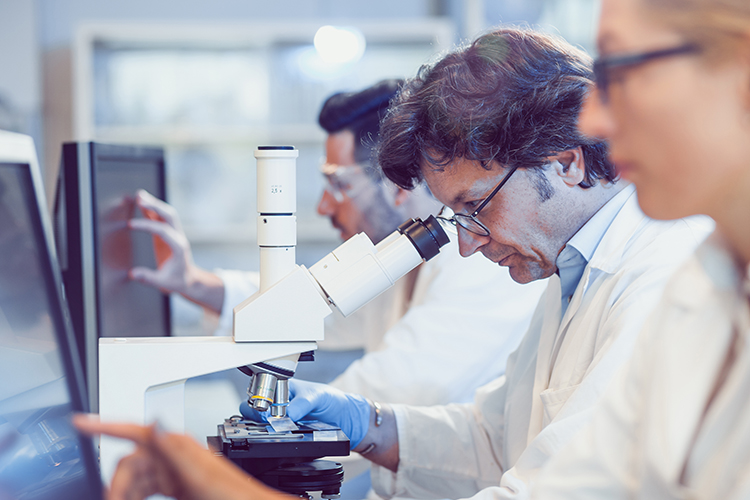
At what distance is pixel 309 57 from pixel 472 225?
2.15m

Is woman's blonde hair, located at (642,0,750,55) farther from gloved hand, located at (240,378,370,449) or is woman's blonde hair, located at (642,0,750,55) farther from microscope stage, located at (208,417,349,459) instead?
gloved hand, located at (240,378,370,449)

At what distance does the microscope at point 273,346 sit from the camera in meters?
0.94

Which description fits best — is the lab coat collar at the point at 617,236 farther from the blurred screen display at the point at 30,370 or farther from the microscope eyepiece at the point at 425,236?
the blurred screen display at the point at 30,370

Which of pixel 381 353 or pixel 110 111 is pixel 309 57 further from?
pixel 381 353

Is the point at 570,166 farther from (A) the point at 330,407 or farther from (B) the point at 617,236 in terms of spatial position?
(A) the point at 330,407

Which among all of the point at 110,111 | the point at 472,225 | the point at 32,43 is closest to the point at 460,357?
the point at 472,225

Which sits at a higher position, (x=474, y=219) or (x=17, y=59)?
(x=17, y=59)

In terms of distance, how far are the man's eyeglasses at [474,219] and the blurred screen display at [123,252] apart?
23.1 inches

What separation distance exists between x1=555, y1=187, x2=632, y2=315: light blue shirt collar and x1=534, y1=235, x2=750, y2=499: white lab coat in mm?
492

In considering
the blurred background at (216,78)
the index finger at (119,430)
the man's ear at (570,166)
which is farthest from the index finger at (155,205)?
the blurred background at (216,78)

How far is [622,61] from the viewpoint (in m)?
0.57

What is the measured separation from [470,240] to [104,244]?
664 millimetres

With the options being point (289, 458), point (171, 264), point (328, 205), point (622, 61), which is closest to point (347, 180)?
point (328, 205)

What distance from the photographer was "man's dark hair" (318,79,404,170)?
198 cm
